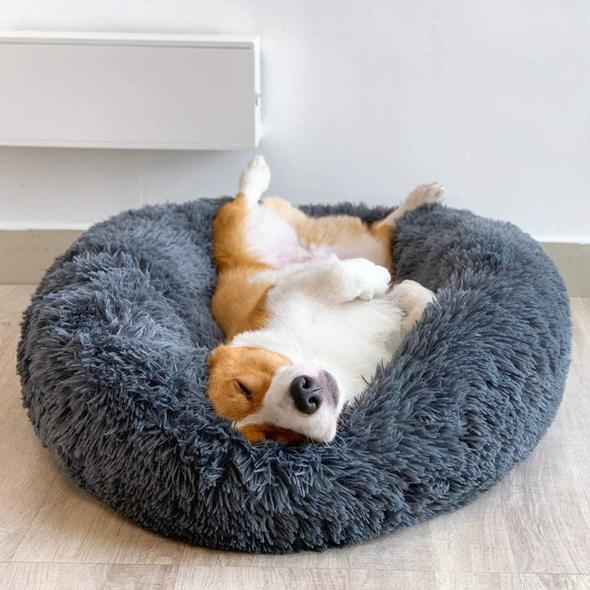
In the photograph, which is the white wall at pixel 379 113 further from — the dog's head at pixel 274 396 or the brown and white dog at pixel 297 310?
the dog's head at pixel 274 396

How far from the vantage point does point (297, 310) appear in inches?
78.9

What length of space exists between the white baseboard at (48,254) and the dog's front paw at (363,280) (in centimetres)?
88

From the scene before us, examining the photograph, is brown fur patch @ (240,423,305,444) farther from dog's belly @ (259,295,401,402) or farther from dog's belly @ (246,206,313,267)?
dog's belly @ (246,206,313,267)

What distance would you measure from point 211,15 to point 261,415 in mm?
1347

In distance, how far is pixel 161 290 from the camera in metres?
2.18

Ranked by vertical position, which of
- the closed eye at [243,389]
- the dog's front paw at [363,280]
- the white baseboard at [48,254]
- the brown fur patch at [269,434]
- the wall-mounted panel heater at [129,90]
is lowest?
the white baseboard at [48,254]

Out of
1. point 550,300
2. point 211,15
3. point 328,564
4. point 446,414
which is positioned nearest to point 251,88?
point 211,15

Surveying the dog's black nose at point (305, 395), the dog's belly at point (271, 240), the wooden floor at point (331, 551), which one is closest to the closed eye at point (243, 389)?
the dog's black nose at point (305, 395)

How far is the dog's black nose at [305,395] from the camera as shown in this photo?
160cm

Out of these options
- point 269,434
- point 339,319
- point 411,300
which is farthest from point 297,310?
point 269,434

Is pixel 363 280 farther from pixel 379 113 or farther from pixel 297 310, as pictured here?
pixel 379 113

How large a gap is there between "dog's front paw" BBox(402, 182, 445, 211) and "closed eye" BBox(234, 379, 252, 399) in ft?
3.23

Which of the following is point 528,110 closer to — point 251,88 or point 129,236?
point 251,88

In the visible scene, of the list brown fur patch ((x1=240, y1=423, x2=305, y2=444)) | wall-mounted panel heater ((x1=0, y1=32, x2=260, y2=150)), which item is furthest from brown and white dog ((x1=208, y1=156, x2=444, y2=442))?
wall-mounted panel heater ((x1=0, y1=32, x2=260, y2=150))
